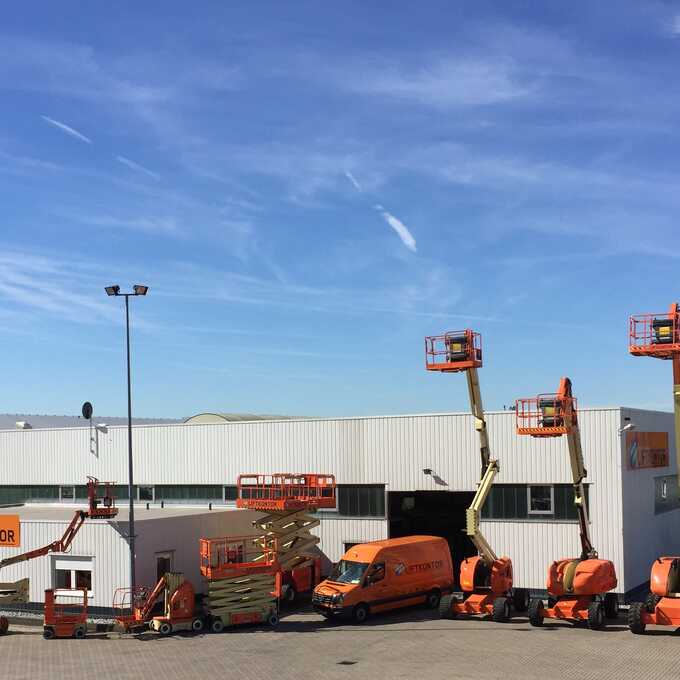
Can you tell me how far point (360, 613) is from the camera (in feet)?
97.5

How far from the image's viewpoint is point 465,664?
76.5ft

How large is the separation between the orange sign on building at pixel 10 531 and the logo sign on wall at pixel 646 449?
72.6 ft

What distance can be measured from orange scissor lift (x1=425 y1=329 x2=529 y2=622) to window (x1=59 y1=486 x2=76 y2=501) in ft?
67.9

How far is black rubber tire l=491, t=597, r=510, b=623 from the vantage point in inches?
1122

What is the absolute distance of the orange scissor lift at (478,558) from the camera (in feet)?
95.6

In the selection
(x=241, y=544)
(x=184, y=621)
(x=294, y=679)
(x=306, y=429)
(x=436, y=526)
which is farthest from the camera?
(x=436, y=526)

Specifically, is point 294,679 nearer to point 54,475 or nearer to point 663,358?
point 663,358

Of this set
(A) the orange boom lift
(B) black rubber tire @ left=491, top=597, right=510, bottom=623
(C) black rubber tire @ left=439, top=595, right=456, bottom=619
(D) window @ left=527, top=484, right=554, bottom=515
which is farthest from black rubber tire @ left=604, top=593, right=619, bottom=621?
(C) black rubber tire @ left=439, top=595, right=456, bottom=619

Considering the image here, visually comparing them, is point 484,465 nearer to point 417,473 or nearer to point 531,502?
point 531,502

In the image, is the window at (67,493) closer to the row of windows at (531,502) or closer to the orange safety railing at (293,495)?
the orange safety railing at (293,495)

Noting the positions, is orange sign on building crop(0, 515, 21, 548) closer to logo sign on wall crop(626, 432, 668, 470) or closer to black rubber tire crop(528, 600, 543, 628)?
black rubber tire crop(528, 600, 543, 628)

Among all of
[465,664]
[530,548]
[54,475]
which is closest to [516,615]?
[530,548]

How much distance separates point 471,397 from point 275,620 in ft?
31.6

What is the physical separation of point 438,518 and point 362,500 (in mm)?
5787
